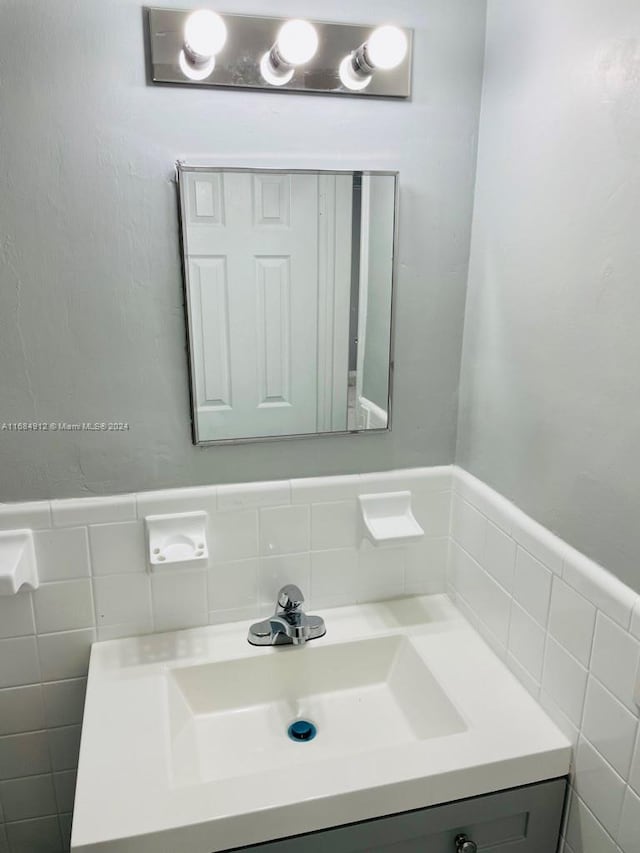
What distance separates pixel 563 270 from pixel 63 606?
1.13 meters

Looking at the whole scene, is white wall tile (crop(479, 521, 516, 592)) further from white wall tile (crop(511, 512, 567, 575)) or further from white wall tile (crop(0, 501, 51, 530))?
white wall tile (crop(0, 501, 51, 530))

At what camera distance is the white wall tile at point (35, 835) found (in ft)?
4.27

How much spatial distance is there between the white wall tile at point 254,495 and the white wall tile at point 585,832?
2.42 ft

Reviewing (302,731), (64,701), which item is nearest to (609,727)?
(302,731)

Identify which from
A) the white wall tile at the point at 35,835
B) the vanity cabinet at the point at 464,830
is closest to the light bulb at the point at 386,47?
the vanity cabinet at the point at 464,830

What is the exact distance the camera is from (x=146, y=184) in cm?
105

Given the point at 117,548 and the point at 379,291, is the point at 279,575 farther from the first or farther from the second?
the point at 379,291

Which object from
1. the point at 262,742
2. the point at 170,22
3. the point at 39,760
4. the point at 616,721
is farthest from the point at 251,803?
the point at 170,22

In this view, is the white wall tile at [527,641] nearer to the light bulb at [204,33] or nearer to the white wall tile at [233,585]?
the white wall tile at [233,585]

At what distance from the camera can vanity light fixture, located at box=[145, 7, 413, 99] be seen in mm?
963

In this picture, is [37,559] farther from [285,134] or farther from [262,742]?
[285,134]

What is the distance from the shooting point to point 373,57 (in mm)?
1012

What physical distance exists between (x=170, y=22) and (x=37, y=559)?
3.28 ft

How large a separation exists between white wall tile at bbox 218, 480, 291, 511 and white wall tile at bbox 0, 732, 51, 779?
25.2 inches
